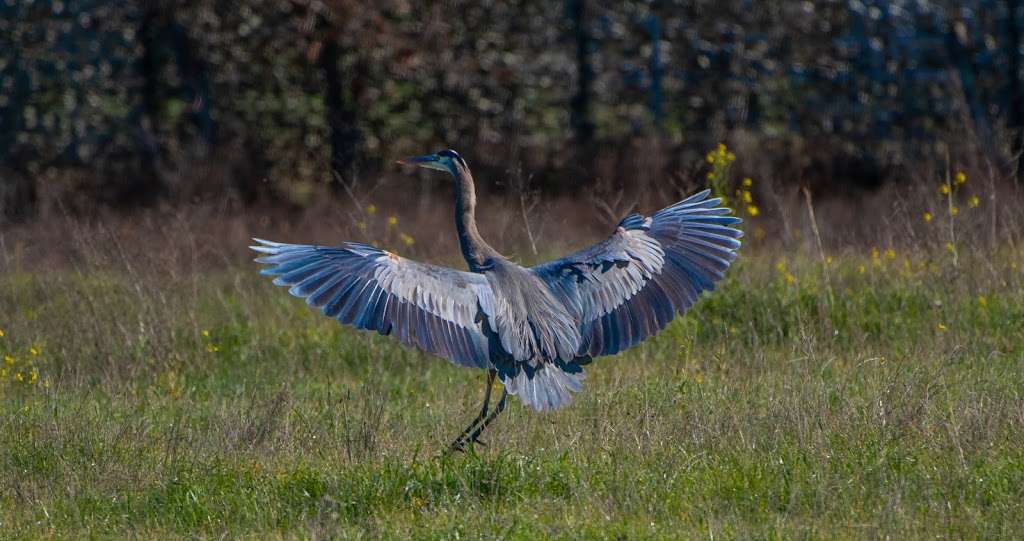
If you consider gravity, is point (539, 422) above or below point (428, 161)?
below

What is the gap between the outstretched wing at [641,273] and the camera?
6641 mm

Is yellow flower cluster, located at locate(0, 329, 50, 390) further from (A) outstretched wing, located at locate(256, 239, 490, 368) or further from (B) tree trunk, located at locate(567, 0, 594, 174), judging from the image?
(B) tree trunk, located at locate(567, 0, 594, 174)

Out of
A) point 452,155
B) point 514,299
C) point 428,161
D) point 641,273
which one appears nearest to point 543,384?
point 514,299

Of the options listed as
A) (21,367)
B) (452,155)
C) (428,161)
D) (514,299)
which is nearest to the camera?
(514,299)

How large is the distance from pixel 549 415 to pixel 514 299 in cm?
93

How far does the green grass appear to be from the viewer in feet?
18.0

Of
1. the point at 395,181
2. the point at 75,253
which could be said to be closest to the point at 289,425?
the point at 75,253

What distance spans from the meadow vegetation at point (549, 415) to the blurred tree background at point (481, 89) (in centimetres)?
536

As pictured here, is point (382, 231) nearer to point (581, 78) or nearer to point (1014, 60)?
point (581, 78)

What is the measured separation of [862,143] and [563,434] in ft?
35.4

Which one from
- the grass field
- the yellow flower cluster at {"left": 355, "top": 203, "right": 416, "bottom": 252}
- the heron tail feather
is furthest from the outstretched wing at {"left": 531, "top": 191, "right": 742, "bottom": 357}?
the yellow flower cluster at {"left": 355, "top": 203, "right": 416, "bottom": 252}

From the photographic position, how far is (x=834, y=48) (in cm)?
1728

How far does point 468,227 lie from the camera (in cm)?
722

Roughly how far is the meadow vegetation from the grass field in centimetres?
2
